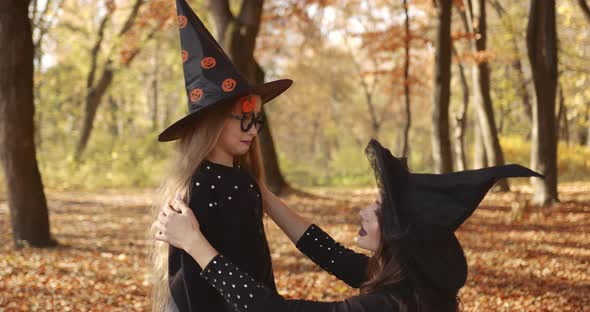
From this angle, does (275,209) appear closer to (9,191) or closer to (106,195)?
(9,191)

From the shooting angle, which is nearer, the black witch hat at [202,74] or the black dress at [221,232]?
the black dress at [221,232]

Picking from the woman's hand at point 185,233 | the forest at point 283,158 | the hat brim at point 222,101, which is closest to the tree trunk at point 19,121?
the forest at point 283,158

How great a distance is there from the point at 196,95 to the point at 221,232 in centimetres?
59

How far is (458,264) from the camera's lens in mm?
2047

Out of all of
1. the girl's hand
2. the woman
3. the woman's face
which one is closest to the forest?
the girl's hand

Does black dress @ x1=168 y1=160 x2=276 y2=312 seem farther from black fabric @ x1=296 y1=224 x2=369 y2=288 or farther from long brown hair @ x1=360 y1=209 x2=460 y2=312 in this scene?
long brown hair @ x1=360 y1=209 x2=460 y2=312

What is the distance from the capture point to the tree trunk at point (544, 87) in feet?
37.3

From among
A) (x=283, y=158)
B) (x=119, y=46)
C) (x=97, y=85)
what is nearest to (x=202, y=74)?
(x=119, y=46)

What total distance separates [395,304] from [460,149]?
15.4m

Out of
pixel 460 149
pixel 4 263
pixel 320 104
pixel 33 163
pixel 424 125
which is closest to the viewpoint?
pixel 4 263

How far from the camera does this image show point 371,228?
7.15ft

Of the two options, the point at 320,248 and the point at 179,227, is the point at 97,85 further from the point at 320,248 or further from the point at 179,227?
the point at 179,227

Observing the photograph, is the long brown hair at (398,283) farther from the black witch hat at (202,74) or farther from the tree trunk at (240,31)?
the tree trunk at (240,31)

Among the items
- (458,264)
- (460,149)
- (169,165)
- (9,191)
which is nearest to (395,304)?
(458,264)
